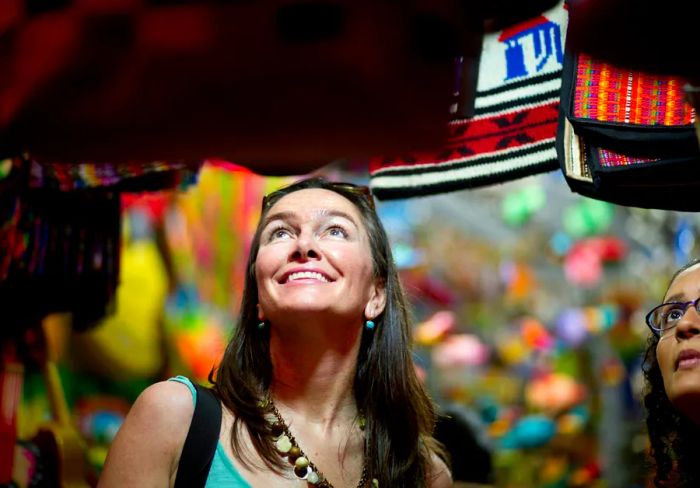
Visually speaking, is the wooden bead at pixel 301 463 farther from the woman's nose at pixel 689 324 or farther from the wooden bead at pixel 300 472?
the woman's nose at pixel 689 324

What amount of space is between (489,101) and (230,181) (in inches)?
61.5

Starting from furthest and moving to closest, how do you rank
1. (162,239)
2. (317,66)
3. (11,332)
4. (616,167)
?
(162,239) < (11,332) < (616,167) < (317,66)

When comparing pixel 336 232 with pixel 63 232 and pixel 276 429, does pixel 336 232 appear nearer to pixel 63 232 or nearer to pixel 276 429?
pixel 276 429

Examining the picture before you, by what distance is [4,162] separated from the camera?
7.88 feet

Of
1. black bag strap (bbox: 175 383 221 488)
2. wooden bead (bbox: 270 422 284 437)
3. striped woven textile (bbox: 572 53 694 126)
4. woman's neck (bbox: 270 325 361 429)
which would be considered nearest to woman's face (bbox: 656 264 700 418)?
striped woven textile (bbox: 572 53 694 126)

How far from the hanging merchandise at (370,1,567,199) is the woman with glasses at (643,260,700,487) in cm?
41

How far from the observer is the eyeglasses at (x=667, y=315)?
70.0 inches

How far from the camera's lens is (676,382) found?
1.69 metres

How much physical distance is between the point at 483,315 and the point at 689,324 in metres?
3.01

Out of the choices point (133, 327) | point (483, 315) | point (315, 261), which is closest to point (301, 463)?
point (315, 261)

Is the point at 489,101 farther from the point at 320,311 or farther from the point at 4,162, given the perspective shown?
the point at 4,162

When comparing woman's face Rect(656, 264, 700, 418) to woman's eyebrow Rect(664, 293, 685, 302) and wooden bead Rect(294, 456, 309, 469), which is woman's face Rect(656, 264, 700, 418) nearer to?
woman's eyebrow Rect(664, 293, 685, 302)

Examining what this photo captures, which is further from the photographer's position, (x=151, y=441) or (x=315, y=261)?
(x=315, y=261)

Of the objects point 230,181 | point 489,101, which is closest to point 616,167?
point 489,101
